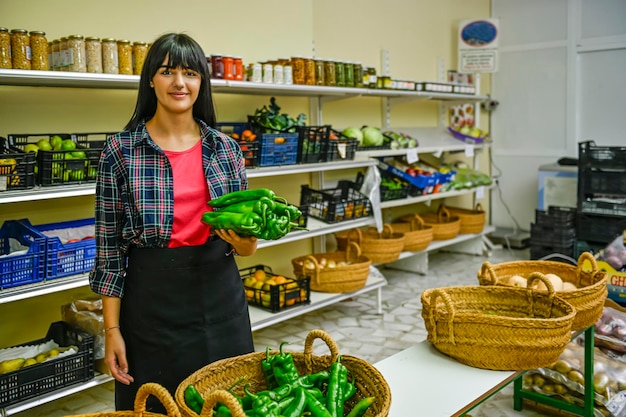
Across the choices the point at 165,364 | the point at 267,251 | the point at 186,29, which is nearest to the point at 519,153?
the point at 267,251

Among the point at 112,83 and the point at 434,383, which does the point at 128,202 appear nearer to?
the point at 434,383

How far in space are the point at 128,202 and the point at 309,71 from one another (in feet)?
9.46

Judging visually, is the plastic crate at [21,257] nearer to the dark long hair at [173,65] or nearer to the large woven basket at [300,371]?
the dark long hair at [173,65]

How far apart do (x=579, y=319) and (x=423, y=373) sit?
79 centimetres

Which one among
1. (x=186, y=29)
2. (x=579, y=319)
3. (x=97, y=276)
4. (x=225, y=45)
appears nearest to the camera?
(x=97, y=276)

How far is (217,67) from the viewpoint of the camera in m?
3.83

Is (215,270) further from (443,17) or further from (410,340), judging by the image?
(443,17)

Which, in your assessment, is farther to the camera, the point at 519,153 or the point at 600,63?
the point at 519,153

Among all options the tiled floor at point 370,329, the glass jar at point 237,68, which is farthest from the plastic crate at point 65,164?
the tiled floor at point 370,329

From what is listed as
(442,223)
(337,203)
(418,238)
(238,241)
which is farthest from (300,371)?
(442,223)

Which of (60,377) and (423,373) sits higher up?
(423,373)

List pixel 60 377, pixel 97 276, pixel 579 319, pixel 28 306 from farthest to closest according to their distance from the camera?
pixel 28 306 < pixel 60 377 < pixel 579 319 < pixel 97 276

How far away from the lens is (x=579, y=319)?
239cm

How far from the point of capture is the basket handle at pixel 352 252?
4.75 meters
